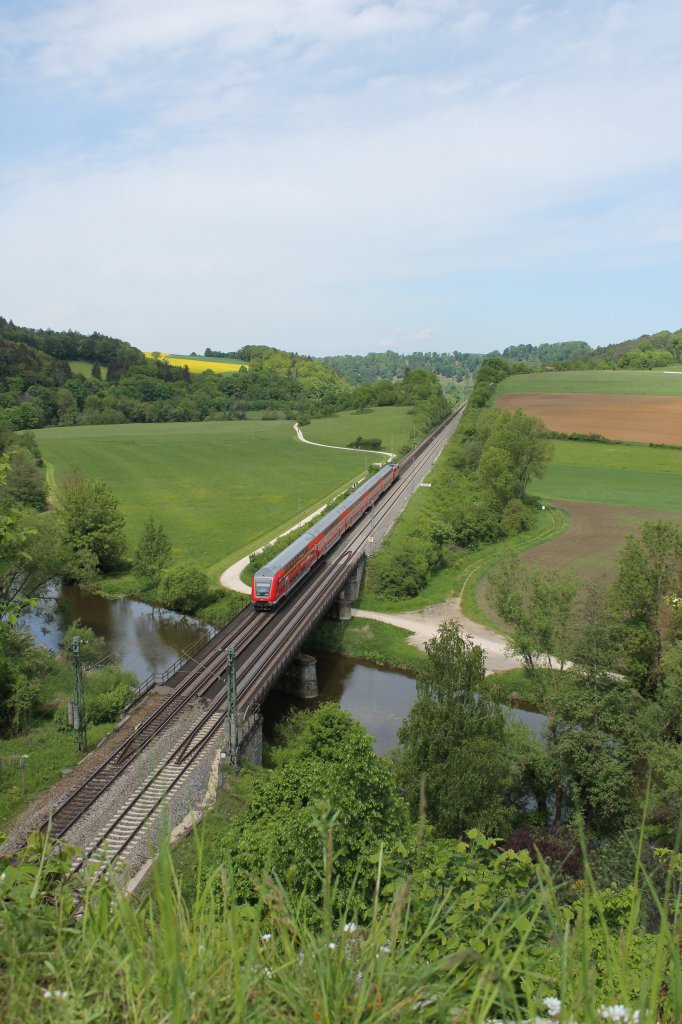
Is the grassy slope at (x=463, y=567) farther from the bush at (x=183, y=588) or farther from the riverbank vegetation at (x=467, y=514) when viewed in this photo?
the bush at (x=183, y=588)

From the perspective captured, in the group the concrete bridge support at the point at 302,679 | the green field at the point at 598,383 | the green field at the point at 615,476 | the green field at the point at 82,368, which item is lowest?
the concrete bridge support at the point at 302,679

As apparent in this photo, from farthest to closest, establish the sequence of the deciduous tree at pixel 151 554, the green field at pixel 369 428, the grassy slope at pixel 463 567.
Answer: the green field at pixel 369 428, the deciduous tree at pixel 151 554, the grassy slope at pixel 463 567

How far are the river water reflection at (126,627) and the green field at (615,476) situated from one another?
49.7 meters

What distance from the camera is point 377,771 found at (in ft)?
59.5

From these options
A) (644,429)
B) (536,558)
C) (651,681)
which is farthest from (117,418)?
(651,681)

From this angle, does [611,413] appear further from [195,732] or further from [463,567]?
[195,732]

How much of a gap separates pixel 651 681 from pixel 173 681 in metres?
24.1

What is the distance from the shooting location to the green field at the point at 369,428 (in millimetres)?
133375

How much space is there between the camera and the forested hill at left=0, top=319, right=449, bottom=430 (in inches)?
5758

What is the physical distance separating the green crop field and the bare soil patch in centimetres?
2497

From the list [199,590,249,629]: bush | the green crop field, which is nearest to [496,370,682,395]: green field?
the green crop field

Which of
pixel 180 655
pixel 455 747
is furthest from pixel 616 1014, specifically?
pixel 180 655

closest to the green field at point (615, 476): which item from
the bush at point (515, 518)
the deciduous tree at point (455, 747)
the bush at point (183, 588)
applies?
the bush at point (515, 518)

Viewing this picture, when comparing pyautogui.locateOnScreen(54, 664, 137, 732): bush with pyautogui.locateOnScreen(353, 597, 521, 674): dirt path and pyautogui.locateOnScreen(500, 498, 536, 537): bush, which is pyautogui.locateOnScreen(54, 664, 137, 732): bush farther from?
pyautogui.locateOnScreen(500, 498, 536, 537): bush
